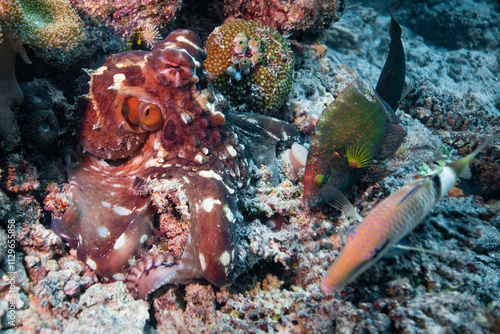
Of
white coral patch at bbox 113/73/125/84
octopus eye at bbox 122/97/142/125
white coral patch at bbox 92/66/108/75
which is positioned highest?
white coral patch at bbox 113/73/125/84

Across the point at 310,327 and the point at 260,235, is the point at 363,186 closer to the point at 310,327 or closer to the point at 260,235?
the point at 260,235

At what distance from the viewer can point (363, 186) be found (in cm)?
286

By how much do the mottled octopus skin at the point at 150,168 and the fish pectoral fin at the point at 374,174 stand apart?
1353mm

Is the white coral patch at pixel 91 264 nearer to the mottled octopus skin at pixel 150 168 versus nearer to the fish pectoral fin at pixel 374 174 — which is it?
the mottled octopus skin at pixel 150 168

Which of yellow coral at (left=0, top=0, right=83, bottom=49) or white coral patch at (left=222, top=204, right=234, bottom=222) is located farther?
white coral patch at (left=222, top=204, right=234, bottom=222)

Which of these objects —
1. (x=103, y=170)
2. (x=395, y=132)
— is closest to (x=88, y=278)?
(x=103, y=170)

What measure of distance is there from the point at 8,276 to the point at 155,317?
3.63 ft

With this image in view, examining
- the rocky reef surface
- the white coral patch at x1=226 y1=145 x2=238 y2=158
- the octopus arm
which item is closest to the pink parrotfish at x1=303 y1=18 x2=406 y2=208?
the rocky reef surface

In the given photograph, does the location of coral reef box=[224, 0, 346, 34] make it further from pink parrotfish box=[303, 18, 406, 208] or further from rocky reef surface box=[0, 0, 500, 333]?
rocky reef surface box=[0, 0, 500, 333]

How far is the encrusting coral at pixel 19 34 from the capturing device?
1.82 meters

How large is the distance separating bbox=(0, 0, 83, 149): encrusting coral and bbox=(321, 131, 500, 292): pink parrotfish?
2559 millimetres

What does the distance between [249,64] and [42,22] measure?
Answer: 228 centimetres

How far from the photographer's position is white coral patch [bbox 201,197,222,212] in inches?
80.0

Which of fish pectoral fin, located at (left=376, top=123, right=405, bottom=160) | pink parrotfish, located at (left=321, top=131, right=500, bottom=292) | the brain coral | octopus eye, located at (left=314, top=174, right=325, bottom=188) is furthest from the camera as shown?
the brain coral
